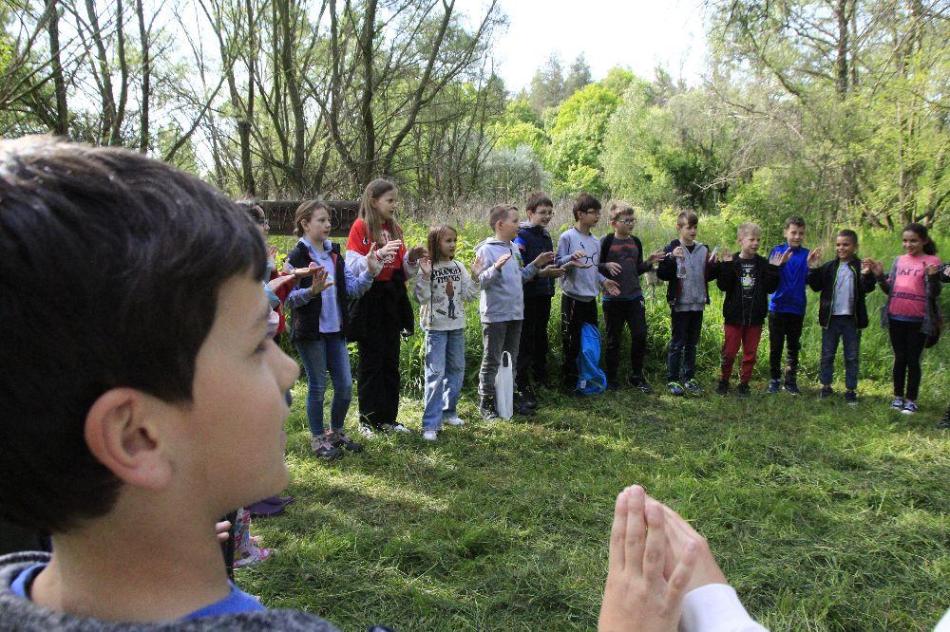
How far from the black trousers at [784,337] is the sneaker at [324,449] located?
4443 mm

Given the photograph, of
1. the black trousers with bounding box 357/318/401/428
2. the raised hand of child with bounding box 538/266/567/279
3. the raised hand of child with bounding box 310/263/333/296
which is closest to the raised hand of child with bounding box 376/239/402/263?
the raised hand of child with bounding box 310/263/333/296

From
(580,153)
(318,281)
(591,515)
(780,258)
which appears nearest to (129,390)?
(591,515)

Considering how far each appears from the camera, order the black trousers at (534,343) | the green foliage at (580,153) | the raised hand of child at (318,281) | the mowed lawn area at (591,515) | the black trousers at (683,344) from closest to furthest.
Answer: the mowed lawn area at (591,515) < the raised hand of child at (318,281) < the black trousers at (534,343) < the black trousers at (683,344) < the green foliage at (580,153)

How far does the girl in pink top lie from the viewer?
18.9 feet

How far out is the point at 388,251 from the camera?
4.69 metres

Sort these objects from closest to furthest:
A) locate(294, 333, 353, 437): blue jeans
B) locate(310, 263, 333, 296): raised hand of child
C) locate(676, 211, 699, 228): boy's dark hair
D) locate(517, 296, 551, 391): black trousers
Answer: locate(310, 263, 333, 296): raised hand of child, locate(294, 333, 353, 437): blue jeans, locate(517, 296, 551, 391): black trousers, locate(676, 211, 699, 228): boy's dark hair

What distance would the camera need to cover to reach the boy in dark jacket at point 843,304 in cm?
623

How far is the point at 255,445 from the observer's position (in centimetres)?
72

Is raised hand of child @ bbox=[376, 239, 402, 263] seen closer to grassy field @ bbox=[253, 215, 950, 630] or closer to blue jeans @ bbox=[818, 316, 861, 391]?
grassy field @ bbox=[253, 215, 950, 630]

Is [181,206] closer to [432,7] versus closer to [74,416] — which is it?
[74,416]

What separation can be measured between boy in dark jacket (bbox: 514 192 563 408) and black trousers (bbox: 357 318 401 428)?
4.52ft

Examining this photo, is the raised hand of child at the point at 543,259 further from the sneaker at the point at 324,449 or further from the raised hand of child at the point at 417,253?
the sneaker at the point at 324,449

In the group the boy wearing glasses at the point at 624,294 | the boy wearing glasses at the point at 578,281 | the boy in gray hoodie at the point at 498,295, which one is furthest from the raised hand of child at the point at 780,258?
the boy in gray hoodie at the point at 498,295

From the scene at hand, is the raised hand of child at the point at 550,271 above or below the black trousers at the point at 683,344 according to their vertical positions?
above
